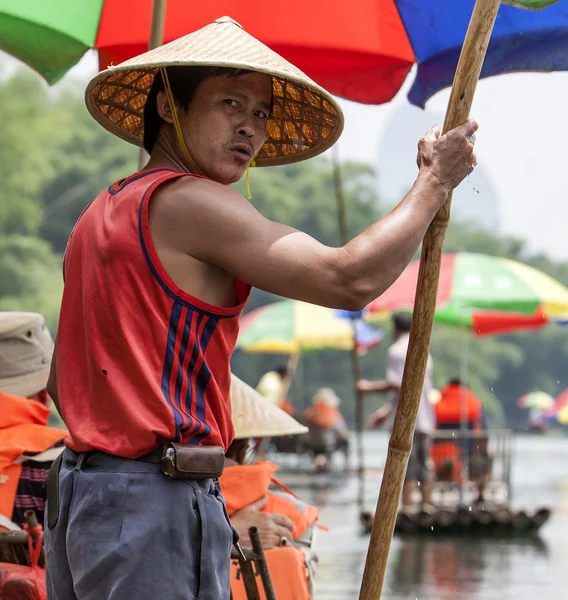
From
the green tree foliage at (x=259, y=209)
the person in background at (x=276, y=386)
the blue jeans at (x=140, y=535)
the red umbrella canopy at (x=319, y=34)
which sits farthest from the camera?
the green tree foliage at (x=259, y=209)

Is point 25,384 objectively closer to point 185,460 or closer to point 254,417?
point 254,417

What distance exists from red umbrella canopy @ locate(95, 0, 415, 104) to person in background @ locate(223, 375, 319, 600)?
3.83 ft

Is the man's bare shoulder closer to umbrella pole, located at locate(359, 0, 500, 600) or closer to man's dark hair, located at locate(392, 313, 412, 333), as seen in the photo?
umbrella pole, located at locate(359, 0, 500, 600)

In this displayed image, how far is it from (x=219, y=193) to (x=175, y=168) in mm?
230

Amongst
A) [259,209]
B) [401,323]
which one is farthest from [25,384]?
[259,209]

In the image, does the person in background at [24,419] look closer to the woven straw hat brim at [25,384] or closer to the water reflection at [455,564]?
the woven straw hat brim at [25,384]

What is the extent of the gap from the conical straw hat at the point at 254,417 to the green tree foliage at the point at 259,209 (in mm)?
19579

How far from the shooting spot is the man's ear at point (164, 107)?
93.4 inches

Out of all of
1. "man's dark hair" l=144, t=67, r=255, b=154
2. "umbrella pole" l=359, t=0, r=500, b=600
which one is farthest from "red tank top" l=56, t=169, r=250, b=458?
"umbrella pole" l=359, t=0, r=500, b=600

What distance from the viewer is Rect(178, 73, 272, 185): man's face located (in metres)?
2.32

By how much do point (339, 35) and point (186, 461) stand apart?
233 cm

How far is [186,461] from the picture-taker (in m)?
2.08

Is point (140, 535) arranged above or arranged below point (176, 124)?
below

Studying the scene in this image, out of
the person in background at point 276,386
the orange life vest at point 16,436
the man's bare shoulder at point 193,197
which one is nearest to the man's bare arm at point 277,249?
the man's bare shoulder at point 193,197
